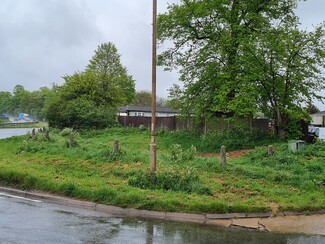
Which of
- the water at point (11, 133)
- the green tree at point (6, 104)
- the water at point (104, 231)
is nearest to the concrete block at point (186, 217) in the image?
the water at point (104, 231)

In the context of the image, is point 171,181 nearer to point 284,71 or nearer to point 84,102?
point 284,71

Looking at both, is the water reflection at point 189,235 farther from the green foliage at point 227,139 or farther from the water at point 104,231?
the green foliage at point 227,139

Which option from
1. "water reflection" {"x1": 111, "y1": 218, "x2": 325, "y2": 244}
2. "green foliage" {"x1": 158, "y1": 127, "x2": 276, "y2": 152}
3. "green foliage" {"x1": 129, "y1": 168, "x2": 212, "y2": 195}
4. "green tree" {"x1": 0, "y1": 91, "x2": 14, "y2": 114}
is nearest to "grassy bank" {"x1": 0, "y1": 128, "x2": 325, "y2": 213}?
"green foliage" {"x1": 129, "y1": 168, "x2": 212, "y2": 195}

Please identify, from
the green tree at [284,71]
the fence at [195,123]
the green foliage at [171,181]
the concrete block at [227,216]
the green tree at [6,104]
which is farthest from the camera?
the green tree at [6,104]

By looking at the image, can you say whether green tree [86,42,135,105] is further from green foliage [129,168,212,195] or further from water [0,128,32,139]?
green foliage [129,168,212,195]

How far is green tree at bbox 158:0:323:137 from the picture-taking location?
72.4 feet

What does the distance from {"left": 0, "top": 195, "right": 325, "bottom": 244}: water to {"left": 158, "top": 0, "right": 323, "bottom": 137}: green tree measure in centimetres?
1467

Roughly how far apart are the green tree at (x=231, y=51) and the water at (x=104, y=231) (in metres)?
14.7

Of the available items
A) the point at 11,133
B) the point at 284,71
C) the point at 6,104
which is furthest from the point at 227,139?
the point at 6,104

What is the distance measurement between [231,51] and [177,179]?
16516 millimetres

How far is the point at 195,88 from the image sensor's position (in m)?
27.5

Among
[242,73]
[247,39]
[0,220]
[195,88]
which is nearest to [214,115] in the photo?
[195,88]

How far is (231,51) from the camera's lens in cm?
2519

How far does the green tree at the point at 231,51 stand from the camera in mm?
22078
